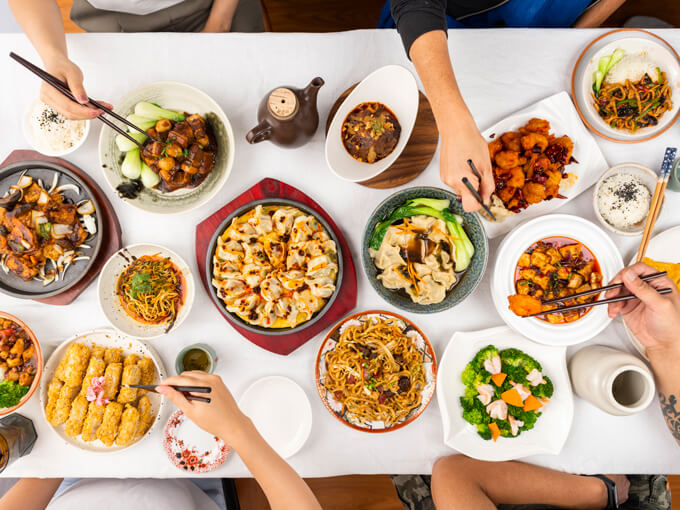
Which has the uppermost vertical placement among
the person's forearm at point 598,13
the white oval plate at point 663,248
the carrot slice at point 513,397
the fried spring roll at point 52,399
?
the person's forearm at point 598,13

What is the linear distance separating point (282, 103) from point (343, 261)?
2.20ft

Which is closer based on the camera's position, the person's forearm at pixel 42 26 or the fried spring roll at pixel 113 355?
the person's forearm at pixel 42 26

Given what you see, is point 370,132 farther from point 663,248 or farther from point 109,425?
point 109,425

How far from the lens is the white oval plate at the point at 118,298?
5.27ft

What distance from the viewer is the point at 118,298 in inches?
64.4

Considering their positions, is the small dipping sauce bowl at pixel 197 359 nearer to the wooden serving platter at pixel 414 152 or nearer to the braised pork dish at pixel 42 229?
the braised pork dish at pixel 42 229

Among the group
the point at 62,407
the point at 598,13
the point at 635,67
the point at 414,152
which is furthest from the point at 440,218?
the point at 62,407

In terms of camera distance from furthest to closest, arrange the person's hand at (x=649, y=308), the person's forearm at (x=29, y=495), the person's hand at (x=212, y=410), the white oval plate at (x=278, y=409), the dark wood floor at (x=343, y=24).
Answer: the dark wood floor at (x=343, y=24) < the person's forearm at (x=29, y=495) < the white oval plate at (x=278, y=409) < the person's hand at (x=649, y=308) < the person's hand at (x=212, y=410)

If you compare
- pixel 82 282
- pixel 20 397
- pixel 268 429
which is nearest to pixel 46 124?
pixel 82 282

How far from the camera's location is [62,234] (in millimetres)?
1644

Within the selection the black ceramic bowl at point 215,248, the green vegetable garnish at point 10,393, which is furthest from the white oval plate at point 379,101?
the green vegetable garnish at point 10,393

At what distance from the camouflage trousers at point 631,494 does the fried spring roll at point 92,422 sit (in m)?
1.46

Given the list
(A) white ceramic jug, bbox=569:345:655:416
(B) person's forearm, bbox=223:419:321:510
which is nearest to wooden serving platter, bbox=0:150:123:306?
(B) person's forearm, bbox=223:419:321:510

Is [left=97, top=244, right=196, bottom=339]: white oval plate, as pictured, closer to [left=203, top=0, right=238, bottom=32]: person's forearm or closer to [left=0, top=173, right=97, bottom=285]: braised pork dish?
[left=0, top=173, right=97, bottom=285]: braised pork dish
